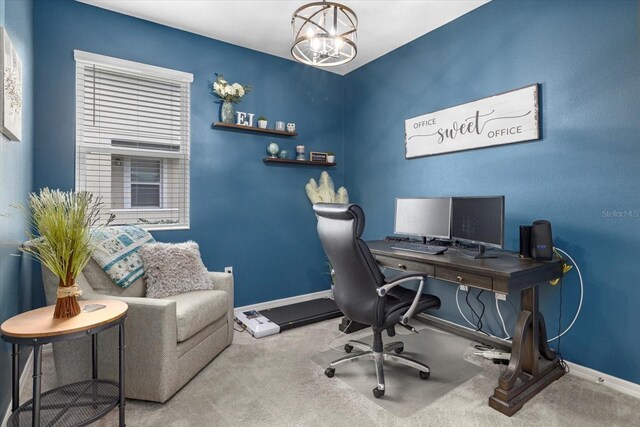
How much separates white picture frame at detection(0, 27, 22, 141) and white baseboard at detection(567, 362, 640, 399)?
11.6 ft

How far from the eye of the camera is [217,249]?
3.24 metres

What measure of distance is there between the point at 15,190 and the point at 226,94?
1.85 meters

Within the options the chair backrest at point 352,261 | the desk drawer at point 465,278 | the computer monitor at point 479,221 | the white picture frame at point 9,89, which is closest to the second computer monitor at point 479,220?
the computer monitor at point 479,221

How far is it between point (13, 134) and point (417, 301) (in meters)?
2.41

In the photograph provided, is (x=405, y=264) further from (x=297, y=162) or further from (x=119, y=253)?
(x=119, y=253)

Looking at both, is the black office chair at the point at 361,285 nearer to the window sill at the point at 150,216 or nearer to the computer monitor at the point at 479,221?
the computer monitor at the point at 479,221

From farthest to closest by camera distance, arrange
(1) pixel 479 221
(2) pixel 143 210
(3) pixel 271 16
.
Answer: (2) pixel 143 210 < (3) pixel 271 16 < (1) pixel 479 221

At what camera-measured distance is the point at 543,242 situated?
6.75ft

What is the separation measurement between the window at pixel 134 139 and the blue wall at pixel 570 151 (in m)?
2.41

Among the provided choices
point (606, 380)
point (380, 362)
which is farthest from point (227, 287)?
point (606, 380)

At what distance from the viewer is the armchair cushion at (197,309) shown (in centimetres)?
196

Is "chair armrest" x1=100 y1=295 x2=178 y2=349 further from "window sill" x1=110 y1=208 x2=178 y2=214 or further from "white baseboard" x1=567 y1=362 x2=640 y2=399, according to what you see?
"white baseboard" x1=567 y1=362 x2=640 y2=399

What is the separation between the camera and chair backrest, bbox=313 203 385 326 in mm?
1849

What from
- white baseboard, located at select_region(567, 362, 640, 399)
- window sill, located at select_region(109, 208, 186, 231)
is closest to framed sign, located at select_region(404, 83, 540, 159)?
white baseboard, located at select_region(567, 362, 640, 399)
